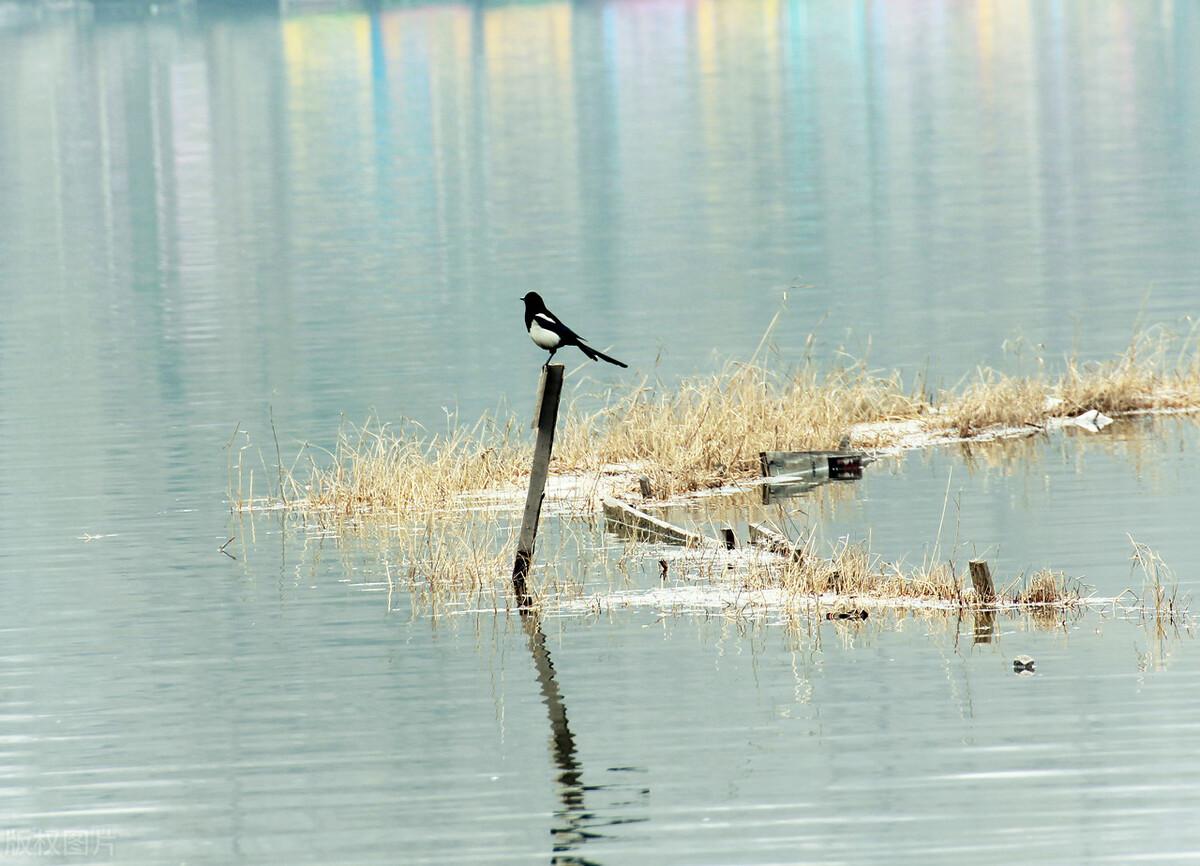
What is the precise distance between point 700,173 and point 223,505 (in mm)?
53972

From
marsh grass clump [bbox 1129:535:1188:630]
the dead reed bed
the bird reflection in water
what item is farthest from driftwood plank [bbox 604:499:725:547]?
marsh grass clump [bbox 1129:535:1188:630]

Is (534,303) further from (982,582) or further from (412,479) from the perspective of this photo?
(412,479)

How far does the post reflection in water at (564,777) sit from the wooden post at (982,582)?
2.92 metres

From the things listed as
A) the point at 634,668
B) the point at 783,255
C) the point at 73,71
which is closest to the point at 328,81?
the point at 73,71

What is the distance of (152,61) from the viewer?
182 meters

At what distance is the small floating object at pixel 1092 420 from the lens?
82.3 ft

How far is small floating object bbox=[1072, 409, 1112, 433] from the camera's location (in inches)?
987

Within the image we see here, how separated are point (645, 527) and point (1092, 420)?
7.93 meters

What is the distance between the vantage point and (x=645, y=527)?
62.7 ft

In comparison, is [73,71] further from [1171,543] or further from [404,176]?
[1171,543]

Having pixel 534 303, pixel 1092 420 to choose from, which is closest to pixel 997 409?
pixel 1092 420

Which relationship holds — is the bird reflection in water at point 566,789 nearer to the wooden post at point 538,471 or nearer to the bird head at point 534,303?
the wooden post at point 538,471

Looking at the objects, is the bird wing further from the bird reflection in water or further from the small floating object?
the small floating object

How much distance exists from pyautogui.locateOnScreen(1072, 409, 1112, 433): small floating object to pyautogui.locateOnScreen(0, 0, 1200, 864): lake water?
433 millimetres
